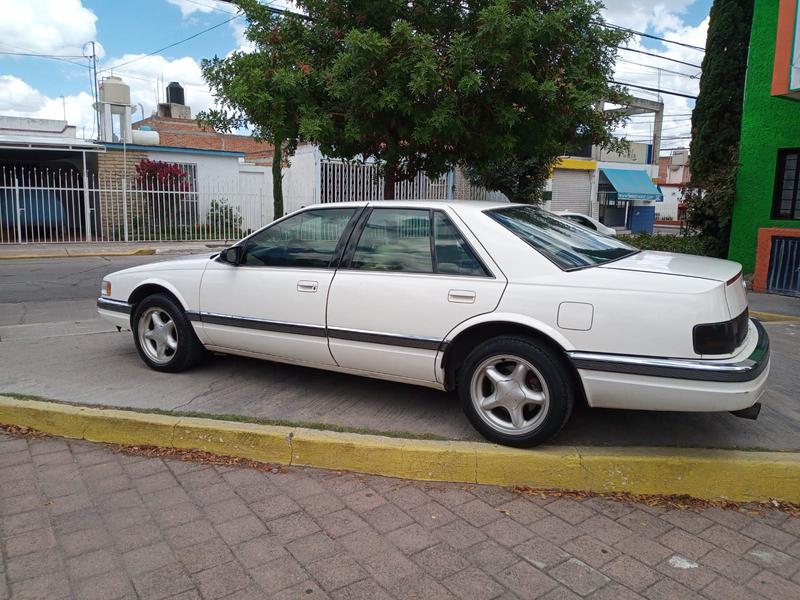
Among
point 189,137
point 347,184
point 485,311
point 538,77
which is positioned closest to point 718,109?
point 538,77

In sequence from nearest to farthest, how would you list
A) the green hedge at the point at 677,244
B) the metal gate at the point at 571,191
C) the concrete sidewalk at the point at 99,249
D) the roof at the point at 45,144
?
the green hedge at the point at 677,244
the concrete sidewalk at the point at 99,249
the roof at the point at 45,144
the metal gate at the point at 571,191

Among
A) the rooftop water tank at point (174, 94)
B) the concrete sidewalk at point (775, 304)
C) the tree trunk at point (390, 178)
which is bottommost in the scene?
the concrete sidewalk at point (775, 304)

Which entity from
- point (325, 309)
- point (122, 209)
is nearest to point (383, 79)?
point (325, 309)

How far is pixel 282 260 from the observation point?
4.74m

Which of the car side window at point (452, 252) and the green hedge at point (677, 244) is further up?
the car side window at point (452, 252)

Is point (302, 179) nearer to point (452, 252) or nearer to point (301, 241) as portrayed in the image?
point (301, 241)

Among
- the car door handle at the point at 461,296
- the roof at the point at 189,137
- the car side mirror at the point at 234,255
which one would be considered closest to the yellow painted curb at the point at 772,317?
the car door handle at the point at 461,296

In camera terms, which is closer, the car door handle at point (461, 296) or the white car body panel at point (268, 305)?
the car door handle at point (461, 296)

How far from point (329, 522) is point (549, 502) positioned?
1.22 metres

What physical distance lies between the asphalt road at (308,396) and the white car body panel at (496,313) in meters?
0.32

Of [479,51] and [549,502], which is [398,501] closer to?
[549,502]

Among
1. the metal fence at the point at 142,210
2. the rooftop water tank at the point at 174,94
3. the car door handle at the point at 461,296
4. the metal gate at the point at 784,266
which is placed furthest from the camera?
the rooftop water tank at the point at 174,94

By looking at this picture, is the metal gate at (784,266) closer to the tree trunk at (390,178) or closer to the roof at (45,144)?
the tree trunk at (390,178)

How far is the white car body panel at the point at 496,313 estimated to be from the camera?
336 cm
